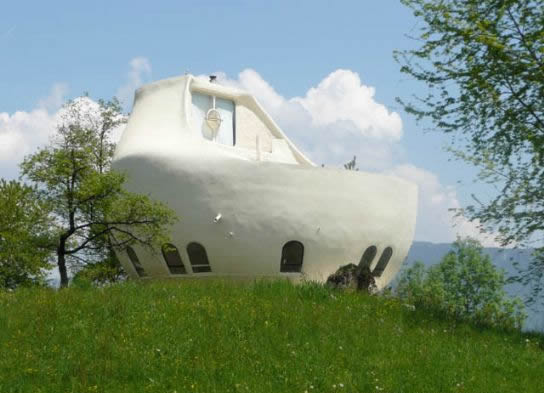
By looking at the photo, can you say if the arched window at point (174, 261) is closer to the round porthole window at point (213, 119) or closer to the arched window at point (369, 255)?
the round porthole window at point (213, 119)

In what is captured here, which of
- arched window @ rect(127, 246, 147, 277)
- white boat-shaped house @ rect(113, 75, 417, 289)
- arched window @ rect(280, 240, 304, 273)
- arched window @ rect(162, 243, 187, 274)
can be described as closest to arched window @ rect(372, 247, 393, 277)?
white boat-shaped house @ rect(113, 75, 417, 289)

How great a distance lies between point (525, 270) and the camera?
1131 centimetres

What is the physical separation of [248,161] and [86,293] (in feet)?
27.4

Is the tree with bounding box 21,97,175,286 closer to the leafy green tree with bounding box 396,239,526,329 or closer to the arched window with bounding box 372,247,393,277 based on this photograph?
the arched window with bounding box 372,247,393,277

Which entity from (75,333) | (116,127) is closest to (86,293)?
(75,333)

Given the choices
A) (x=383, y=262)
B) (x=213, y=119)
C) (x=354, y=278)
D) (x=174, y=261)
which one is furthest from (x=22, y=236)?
(x=383, y=262)

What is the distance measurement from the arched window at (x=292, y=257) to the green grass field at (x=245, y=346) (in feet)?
27.5

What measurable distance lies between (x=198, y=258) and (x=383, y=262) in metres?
6.24

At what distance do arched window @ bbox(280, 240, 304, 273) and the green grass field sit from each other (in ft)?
27.5

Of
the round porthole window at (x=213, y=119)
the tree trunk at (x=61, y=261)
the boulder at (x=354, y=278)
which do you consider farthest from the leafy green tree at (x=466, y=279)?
the tree trunk at (x=61, y=261)

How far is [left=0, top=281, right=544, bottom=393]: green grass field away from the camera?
7.63 m

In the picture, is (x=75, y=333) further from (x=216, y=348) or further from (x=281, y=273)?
(x=281, y=273)

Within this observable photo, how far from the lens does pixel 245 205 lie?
62.6 feet

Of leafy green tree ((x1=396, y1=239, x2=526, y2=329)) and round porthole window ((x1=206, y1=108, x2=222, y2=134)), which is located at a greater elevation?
round porthole window ((x1=206, y1=108, x2=222, y2=134))
